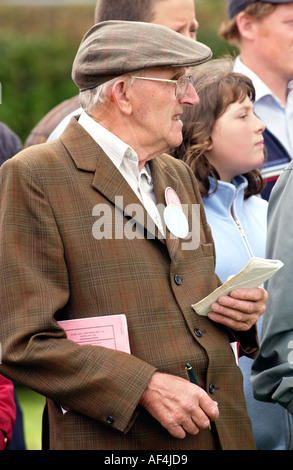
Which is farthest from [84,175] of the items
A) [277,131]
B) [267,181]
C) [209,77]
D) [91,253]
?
[277,131]

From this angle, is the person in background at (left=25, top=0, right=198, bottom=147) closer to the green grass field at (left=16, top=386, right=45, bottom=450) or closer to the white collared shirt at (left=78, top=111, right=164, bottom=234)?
the white collared shirt at (left=78, top=111, right=164, bottom=234)

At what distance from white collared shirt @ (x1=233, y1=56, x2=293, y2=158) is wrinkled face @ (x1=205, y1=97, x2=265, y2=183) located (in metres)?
0.70

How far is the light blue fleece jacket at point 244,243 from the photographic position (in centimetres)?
332

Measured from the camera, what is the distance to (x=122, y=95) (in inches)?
105

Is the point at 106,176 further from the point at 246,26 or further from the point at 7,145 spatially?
the point at 246,26

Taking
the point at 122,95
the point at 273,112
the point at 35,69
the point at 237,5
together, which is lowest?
the point at 35,69

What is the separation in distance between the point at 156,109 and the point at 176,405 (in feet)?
3.35

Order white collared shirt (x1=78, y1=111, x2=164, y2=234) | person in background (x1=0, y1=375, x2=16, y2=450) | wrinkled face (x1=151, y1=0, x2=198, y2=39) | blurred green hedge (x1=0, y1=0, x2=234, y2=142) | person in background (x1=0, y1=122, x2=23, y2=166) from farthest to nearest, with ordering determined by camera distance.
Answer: blurred green hedge (x1=0, y1=0, x2=234, y2=142) → wrinkled face (x1=151, y1=0, x2=198, y2=39) → person in background (x1=0, y1=122, x2=23, y2=166) → person in background (x1=0, y1=375, x2=16, y2=450) → white collared shirt (x1=78, y1=111, x2=164, y2=234)

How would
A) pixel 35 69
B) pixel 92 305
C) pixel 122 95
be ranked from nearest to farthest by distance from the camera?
1. pixel 92 305
2. pixel 122 95
3. pixel 35 69

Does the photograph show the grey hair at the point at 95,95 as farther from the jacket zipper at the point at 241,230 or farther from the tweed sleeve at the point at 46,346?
the jacket zipper at the point at 241,230

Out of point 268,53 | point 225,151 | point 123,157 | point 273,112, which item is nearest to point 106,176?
point 123,157

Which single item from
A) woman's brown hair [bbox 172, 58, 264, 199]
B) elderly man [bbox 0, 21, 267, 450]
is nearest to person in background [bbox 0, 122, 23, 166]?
woman's brown hair [bbox 172, 58, 264, 199]

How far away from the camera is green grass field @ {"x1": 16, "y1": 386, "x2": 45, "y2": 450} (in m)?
6.31
